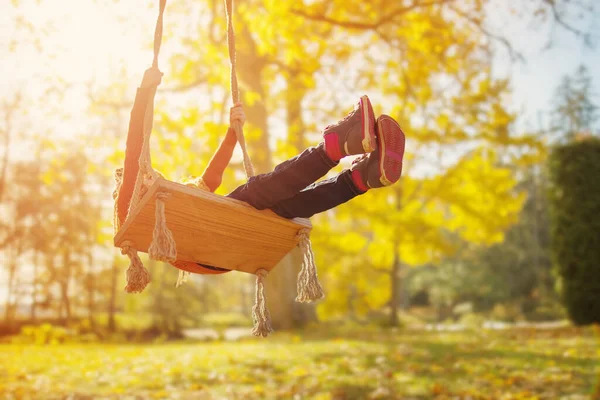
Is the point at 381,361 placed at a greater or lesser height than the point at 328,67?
lesser

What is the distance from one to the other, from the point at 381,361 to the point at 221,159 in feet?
11.4

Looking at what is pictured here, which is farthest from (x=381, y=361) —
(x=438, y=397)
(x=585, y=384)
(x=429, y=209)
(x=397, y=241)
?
(x=429, y=209)

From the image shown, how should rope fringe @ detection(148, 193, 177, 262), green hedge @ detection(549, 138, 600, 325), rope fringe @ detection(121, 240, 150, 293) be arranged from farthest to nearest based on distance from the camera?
green hedge @ detection(549, 138, 600, 325)
rope fringe @ detection(121, 240, 150, 293)
rope fringe @ detection(148, 193, 177, 262)

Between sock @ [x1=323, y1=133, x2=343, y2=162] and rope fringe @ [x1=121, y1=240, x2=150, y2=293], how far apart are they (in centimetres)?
96

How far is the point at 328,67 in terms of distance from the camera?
766 centimetres

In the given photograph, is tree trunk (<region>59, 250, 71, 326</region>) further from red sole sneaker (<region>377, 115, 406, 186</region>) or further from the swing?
red sole sneaker (<region>377, 115, 406, 186</region>)

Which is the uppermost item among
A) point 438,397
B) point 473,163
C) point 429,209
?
point 473,163

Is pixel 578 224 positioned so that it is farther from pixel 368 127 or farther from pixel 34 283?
pixel 34 283

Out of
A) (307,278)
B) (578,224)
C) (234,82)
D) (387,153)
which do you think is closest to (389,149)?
(387,153)

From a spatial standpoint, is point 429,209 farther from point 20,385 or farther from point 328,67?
point 20,385

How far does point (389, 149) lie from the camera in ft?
7.20

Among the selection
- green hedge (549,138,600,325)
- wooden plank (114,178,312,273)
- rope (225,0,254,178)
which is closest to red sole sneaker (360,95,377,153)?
wooden plank (114,178,312,273)

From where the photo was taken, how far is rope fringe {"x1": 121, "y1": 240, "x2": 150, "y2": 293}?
2.29 meters

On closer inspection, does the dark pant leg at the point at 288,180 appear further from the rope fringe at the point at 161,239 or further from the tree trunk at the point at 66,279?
the tree trunk at the point at 66,279
